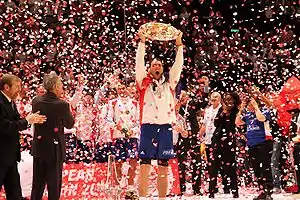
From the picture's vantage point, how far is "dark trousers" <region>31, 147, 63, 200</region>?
636cm

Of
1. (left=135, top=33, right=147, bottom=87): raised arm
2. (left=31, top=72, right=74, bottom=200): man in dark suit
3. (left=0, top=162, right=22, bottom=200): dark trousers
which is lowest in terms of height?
(left=0, top=162, right=22, bottom=200): dark trousers

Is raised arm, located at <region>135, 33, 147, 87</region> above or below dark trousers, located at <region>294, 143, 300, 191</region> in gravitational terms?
above

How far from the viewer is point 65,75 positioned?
12.7 metres

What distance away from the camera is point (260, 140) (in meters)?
8.39

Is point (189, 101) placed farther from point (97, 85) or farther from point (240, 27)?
point (240, 27)

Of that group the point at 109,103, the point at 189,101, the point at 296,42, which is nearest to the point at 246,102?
the point at 189,101

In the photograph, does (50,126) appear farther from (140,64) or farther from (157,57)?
(157,57)

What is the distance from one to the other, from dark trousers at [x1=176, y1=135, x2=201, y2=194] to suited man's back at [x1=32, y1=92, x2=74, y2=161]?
3567 millimetres

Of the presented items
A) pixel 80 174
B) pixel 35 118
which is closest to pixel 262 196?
pixel 80 174

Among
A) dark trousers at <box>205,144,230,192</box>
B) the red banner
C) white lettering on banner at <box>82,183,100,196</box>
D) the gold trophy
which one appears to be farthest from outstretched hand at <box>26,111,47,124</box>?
dark trousers at <box>205,144,230,192</box>

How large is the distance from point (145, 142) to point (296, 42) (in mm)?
8940

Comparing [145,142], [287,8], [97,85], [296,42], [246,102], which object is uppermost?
[287,8]

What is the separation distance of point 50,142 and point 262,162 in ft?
11.4

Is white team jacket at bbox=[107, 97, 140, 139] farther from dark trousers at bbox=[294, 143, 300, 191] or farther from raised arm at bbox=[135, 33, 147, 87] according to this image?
dark trousers at bbox=[294, 143, 300, 191]
